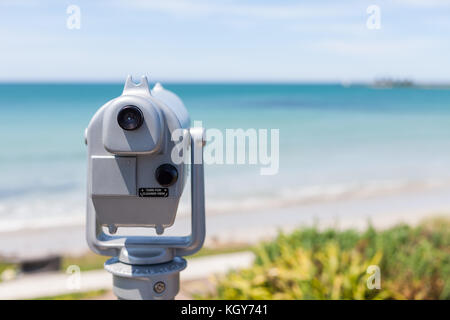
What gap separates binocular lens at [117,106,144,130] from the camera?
6.00 ft

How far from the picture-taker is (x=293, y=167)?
60.2 ft

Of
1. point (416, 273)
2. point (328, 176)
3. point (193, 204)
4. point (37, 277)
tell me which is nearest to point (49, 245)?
point (37, 277)

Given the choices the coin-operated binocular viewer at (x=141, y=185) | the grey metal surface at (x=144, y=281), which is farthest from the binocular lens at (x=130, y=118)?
the grey metal surface at (x=144, y=281)

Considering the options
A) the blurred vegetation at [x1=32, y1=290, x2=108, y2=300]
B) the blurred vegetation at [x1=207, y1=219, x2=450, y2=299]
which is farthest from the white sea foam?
the blurred vegetation at [x1=207, y1=219, x2=450, y2=299]

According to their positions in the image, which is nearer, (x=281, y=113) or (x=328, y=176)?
(x=328, y=176)

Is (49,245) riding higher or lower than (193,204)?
lower

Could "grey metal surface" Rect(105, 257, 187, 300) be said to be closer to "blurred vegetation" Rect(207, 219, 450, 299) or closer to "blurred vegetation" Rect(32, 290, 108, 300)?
"blurred vegetation" Rect(207, 219, 450, 299)

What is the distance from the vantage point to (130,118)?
1837 mm

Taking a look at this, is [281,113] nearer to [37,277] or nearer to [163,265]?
[37,277]

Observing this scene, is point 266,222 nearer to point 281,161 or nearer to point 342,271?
point 342,271
